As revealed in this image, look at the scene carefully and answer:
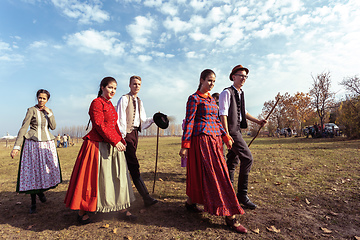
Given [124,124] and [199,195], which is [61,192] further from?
[199,195]

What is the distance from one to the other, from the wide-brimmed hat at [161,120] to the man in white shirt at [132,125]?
35 cm

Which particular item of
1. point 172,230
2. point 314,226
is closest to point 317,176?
point 314,226

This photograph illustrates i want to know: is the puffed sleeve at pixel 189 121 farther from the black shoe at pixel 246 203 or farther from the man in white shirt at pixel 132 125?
the black shoe at pixel 246 203

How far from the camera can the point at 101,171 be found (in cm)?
305

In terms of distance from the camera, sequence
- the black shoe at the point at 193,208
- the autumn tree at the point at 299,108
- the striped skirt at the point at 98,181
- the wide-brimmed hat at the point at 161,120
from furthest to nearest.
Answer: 1. the autumn tree at the point at 299,108
2. the wide-brimmed hat at the point at 161,120
3. the black shoe at the point at 193,208
4. the striped skirt at the point at 98,181

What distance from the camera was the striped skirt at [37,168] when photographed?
3.78 metres

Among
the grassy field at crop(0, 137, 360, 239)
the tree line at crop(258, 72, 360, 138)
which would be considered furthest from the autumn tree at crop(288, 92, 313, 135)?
the grassy field at crop(0, 137, 360, 239)

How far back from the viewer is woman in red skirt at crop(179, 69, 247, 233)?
277 centimetres

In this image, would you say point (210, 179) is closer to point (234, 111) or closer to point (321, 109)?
point (234, 111)

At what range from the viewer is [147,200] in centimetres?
372

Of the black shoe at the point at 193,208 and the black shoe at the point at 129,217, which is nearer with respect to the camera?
the black shoe at the point at 129,217

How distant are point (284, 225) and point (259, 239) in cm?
63

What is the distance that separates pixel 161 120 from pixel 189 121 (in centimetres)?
124

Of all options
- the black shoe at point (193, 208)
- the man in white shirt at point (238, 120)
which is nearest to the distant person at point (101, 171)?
the black shoe at point (193, 208)
